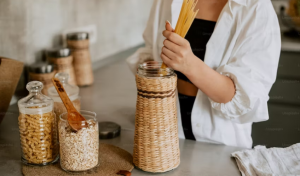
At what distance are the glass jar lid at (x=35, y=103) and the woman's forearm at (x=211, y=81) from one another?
384mm

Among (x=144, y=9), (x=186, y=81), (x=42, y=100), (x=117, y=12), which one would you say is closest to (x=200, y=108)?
(x=186, y=81)

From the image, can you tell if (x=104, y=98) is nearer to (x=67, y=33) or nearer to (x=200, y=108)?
(x=67, y=33)

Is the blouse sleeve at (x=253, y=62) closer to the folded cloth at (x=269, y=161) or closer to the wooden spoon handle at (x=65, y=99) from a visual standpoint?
the folded cloth at (x=269, y=161)

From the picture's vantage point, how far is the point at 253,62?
1007mm

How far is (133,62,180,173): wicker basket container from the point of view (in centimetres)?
82

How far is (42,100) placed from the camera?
2.86ft

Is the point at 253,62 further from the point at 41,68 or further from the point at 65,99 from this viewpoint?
the point at 41,68

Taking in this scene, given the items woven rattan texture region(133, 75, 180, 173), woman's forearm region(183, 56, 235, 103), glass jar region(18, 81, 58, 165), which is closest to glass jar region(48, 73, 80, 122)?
glass jar region(18, 81, 58, 165)

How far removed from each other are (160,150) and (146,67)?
0.21 metres

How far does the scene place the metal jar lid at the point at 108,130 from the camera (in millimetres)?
1101

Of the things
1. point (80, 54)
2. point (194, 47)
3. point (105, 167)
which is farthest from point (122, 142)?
point (80, 54)

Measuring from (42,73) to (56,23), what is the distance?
0.38 m

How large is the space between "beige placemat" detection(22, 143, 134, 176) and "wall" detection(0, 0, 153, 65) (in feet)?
2.23

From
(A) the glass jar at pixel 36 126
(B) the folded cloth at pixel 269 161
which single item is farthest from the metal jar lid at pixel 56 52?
(B) the folded cloth at pixel 269 161
